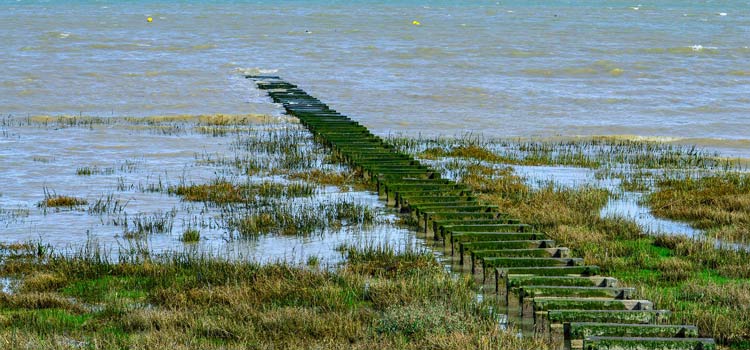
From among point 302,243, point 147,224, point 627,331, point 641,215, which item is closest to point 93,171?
point 147,224

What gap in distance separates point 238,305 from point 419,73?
35.8 meters

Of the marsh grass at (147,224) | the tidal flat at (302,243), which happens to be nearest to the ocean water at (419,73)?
the tidal flat at (302,243)

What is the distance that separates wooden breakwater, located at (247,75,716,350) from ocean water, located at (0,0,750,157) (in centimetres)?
1078

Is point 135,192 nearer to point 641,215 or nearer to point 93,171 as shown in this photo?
point 93,171

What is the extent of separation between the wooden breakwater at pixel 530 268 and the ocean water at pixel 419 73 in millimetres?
10781

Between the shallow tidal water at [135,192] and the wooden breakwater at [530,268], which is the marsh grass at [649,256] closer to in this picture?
the wooden breakwater at [530,268]

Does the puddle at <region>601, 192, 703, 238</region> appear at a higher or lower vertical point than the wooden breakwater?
lower

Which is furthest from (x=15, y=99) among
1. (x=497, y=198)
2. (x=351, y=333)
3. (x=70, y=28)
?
(x=70, y=28)

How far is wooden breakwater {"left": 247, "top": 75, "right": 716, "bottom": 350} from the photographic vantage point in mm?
9430

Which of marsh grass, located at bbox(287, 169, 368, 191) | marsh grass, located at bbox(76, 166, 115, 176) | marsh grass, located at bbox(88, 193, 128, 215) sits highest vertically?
marsh grass, located at bbox(287, 169, 368, 191)

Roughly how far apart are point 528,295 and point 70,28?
232 feet

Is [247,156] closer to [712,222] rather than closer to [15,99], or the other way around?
[712,222]

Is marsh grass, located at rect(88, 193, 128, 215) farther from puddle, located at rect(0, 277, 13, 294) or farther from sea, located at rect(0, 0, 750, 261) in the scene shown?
puddle, located at rect(0, 277, 13, 294)

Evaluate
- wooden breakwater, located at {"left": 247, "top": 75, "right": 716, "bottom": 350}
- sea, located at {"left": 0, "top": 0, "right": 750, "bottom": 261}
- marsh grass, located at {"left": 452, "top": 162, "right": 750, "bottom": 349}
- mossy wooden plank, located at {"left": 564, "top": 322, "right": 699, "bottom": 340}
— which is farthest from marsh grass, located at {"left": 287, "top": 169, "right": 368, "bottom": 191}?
mossy wooden plank, located at {"left": 564, "top": 322, "right": 699, "bottom": 340}
